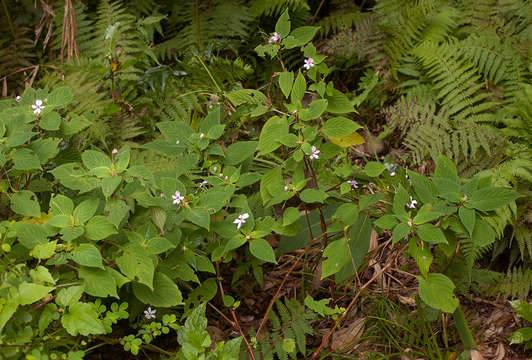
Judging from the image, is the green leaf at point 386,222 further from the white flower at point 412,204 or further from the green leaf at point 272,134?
the green leaf at point 272,134

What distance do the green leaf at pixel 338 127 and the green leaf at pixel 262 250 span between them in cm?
52

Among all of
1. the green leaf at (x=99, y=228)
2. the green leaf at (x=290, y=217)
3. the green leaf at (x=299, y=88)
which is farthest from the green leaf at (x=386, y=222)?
the green leaf at (x=99, y=228)

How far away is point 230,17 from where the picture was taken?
3682 mm

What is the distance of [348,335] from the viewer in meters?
2.30

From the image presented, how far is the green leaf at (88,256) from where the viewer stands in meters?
1.67

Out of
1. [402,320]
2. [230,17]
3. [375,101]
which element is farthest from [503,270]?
[230,17]

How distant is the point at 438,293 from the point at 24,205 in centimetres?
162

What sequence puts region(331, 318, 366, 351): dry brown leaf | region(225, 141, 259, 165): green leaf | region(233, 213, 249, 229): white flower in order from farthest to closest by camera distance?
region(331, 318, 366, 351): dry brown leaf
region(225, 141, 259, 165): green leaf
region(233, 213, 249, 229): white flower

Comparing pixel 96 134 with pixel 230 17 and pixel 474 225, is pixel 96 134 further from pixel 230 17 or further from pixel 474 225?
pixel 474 225

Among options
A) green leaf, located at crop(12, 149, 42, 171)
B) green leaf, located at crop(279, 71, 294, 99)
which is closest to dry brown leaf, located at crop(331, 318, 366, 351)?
green leaf, located at crop(279, 71, 294, 99)

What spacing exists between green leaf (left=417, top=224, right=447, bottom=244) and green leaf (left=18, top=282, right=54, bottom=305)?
130 cm

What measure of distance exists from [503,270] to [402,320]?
700 mm

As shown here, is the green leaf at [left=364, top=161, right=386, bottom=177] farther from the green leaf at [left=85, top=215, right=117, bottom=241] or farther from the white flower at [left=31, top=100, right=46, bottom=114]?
the white flower at [left=31, top=100, right=46, bottom=114]

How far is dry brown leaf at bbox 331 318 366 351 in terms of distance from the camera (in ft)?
7.39
